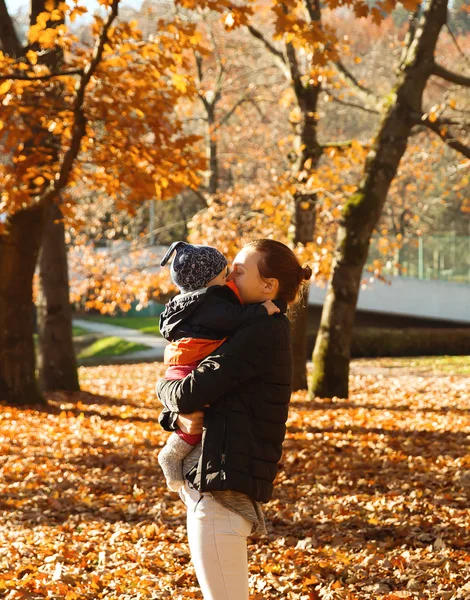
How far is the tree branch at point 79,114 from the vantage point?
7.67m

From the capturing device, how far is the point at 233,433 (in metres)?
2.80

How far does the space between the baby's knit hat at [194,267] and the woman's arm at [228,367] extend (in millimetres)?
247

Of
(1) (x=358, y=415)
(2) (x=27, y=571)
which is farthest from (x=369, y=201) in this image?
(2) (x=27, y=571)

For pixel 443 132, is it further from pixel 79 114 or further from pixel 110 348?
pixel 110 348

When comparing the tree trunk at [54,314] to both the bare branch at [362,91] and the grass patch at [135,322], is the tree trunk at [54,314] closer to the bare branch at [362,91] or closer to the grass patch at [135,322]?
the bare branch at [362,91]

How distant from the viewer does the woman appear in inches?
110

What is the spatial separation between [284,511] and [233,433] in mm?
3504

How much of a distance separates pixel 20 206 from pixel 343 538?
21.4ft

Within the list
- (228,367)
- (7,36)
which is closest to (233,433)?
(228,367)

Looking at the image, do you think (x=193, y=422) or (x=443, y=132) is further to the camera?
(x=443, y=132)

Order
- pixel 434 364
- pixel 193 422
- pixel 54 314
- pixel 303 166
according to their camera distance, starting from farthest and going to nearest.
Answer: pixel 434 364 < pixel 54 314 < pixel 303 166 < pixel 193 422

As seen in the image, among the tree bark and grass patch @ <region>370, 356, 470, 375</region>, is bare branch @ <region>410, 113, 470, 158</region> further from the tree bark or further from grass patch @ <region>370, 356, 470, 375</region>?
the tree bark

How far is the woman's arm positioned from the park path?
20.8 meters

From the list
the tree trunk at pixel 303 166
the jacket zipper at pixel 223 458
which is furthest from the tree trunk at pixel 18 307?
the jacket zipper at pixel 223 458
